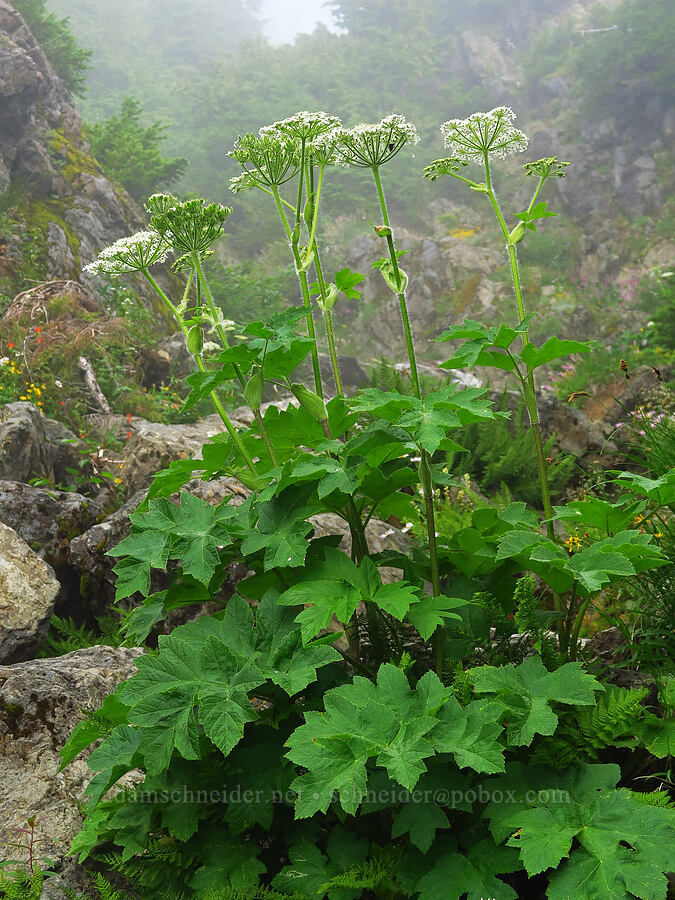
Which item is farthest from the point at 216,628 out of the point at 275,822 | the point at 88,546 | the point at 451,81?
the point at 451,81

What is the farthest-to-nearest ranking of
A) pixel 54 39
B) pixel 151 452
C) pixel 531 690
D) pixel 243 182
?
pixel 54 39 → pixel 151 452 → pixel 243 182 → pixel 531 690

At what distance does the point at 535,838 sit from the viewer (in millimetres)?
1213

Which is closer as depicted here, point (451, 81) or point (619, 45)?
point (619, 45)

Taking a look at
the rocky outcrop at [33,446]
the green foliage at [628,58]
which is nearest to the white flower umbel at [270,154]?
the rocky outcrop at [33,446]

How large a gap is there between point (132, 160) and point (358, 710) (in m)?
13.8

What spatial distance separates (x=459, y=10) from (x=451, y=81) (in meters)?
5.68

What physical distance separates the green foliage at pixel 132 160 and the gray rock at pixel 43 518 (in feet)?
32.9

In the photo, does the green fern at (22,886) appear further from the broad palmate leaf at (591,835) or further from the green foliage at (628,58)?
the green foliage at (628,58)

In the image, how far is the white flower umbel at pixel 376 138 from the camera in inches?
81.1

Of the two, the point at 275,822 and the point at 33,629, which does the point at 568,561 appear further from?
the point at 33,629

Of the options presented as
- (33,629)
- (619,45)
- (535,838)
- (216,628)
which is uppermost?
(619,45)

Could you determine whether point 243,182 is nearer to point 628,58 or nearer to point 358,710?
point 358,710

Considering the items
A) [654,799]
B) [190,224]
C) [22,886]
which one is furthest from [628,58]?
[22,886]

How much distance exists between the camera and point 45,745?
6.84ft
